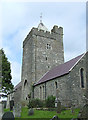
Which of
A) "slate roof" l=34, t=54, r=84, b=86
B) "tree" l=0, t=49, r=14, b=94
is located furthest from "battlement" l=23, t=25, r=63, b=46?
"slate roof" l=34, t=54, r=84, b=86

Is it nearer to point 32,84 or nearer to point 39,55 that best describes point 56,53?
point 39,55

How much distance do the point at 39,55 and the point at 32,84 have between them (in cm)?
592

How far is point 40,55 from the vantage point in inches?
1151

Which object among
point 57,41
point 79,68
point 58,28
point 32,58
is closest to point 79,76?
point 79,68

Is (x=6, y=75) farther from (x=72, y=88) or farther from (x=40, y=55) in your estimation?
(x=72, y=88)

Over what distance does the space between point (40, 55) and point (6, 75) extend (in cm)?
782

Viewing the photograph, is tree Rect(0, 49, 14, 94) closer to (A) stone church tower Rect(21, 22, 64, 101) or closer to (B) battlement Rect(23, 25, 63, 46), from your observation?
(A) stone church tower Rect(21, 22, 64, 101)

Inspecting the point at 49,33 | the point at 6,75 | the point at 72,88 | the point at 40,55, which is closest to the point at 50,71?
the point at 40,55

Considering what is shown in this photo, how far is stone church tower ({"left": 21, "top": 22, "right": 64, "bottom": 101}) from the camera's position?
91.8 feet

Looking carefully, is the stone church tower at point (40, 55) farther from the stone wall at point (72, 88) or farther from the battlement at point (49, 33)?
the stone wall at point (72, 88)

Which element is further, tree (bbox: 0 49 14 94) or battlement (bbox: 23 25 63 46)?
battlement (bbox: 23 25 63 46)

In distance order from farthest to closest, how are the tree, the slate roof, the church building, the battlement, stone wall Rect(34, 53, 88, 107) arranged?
the battlement < the tree < the slate roof < the church building < stone wall Rect(34, 53, 88, 107)

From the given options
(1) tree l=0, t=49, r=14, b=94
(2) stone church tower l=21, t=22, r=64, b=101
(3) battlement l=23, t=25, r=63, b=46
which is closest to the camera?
(1) tree l=0, t=49, r=14, b=94

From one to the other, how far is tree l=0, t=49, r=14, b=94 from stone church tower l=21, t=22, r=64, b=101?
3895 mm
